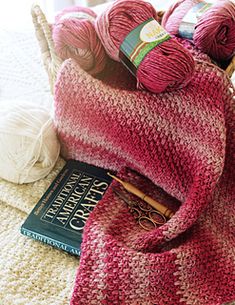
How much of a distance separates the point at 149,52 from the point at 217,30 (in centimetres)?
12

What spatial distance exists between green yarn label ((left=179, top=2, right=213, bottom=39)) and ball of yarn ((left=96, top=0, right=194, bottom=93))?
6 centimetres

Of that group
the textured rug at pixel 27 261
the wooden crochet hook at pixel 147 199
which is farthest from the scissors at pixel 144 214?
the textured rug at pixel 27 261

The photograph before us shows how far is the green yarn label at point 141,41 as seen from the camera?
0.63 metres

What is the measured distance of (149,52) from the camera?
63 centimetres

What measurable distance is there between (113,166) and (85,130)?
0.25 feet

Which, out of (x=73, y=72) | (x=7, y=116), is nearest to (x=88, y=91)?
(x=73, y=72)

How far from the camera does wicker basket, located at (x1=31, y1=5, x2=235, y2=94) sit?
74 cm

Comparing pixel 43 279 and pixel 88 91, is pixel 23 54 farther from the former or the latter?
pixel 43 279

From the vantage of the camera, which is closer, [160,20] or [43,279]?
[43,279]

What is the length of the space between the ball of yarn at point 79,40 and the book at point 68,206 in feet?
0.57

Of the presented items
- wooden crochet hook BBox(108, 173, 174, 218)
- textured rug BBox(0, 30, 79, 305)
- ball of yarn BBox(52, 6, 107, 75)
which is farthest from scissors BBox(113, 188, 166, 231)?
ball of yarn BBox(52, 6, 107, 75)

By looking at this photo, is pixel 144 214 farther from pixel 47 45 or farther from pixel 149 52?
pixel 47 45

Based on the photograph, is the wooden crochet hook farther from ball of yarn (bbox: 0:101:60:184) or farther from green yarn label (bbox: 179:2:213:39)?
green yarn label (bbox: 179:2:213:39)

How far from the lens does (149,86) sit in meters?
0.64
